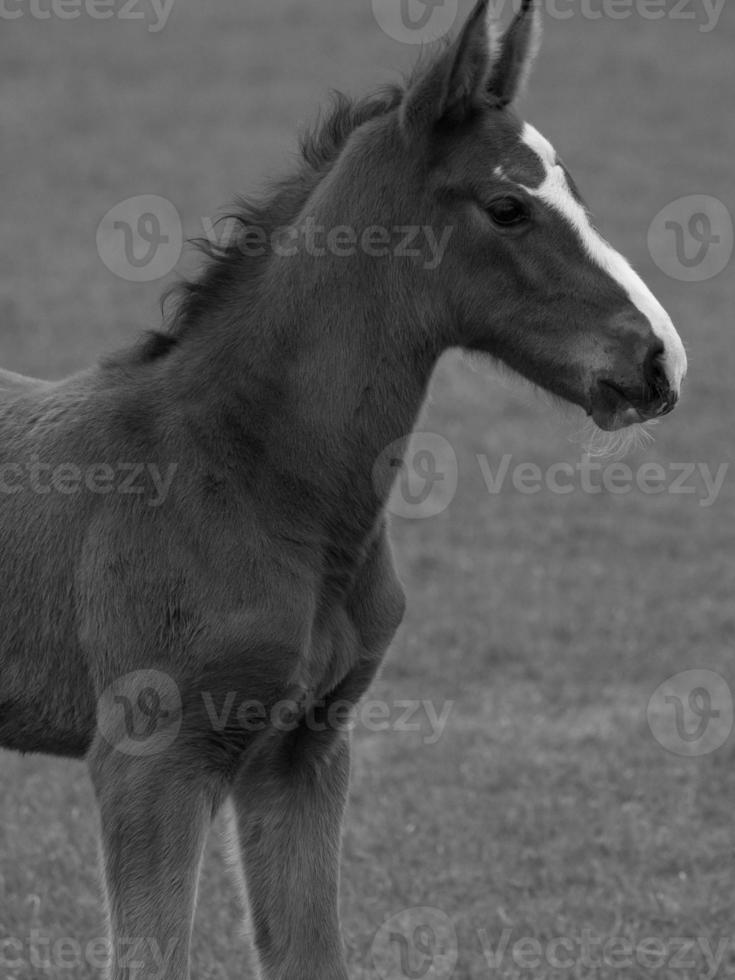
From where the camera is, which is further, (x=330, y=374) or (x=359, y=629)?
(x=359, y=629)

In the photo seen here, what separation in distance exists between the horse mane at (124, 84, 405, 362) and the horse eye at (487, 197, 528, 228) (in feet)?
1.53

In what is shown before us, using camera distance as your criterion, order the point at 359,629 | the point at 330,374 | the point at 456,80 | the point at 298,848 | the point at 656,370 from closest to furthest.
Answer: the point at 656,370, the point at 456,80, the point at 330,374, the point at 359,629, the point at 298,848

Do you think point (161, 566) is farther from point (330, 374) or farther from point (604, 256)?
point (604, 256)

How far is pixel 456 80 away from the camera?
11.6ft

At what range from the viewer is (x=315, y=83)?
18953mm

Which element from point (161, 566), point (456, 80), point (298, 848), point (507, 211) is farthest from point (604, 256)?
point (298, 848)

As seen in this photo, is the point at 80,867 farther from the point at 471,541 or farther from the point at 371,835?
the point at 471,541

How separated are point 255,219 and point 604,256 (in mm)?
919

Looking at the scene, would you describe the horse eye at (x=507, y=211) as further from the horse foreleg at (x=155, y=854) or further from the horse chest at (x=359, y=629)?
the horse foreleg at (x=155, y=854)

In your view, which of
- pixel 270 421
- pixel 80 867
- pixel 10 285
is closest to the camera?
pixel 270 421

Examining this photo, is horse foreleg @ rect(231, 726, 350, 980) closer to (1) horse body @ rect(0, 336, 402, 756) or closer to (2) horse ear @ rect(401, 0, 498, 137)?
(1) horse body @ rect(0, 336, 402, 756)

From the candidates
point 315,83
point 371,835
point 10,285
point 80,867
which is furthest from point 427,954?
point 315,83

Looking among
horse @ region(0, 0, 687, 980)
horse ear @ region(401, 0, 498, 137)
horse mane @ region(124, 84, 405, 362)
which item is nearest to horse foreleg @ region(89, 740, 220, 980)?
horse @ region(0, 0, 687, 980)

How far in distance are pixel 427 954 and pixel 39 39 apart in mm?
17229
